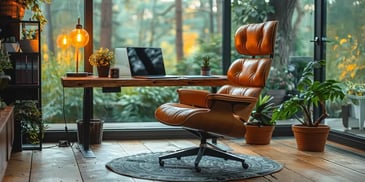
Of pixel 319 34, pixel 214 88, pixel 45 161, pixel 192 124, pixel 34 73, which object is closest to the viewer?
pixel 192 124

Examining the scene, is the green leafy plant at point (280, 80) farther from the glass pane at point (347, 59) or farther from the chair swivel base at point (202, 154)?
the chair swivel base at point (202, 154)

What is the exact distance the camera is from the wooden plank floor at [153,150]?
3732 mm

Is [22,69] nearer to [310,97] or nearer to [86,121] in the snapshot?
[86,121]

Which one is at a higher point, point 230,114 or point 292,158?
point 230,114

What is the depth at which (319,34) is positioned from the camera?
17.9 ft

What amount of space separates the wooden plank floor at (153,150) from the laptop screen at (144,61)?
0.68 meters

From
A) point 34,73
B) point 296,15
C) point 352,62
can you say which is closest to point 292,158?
point 352,62

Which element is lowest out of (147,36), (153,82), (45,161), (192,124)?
(45,161)

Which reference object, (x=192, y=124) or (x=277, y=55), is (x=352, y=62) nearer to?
(x=277, y=55)

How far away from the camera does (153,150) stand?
4797 millimetres

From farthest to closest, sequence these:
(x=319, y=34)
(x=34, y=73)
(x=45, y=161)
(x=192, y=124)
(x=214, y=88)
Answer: (x=319, y=34) → (x=214, y=88) → (x=34, y=73) → (x=45, y=161) → (x=192, y=124)

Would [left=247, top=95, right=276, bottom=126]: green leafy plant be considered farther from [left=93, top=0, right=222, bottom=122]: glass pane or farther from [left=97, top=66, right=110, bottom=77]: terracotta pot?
[left=97, top=66, right=110, bottom=77]: terracotta pot

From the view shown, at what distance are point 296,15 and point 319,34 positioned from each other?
0.32 m

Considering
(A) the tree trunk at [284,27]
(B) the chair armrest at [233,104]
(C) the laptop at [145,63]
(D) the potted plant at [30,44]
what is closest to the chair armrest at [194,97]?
(C) the laptop at [145,63]
